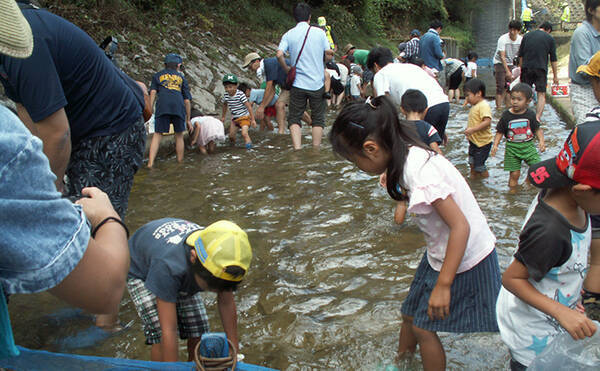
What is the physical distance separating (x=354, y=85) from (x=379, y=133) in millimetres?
11545

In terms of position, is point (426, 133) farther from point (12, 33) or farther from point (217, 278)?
point (12, 33)

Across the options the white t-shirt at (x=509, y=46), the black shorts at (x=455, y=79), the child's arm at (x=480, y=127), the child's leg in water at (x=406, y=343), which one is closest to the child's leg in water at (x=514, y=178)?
the child's arm at (x=480, y=127)

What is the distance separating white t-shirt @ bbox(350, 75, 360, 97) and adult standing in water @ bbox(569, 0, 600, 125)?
944cm

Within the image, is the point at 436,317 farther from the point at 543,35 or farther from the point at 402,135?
the point at 543,35

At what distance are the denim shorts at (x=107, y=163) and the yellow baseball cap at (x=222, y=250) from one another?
0.84 m

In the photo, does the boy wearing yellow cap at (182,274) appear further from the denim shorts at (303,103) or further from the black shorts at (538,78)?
the black shorts at (538,78)

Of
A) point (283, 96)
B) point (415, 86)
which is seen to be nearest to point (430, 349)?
point (415, 86)

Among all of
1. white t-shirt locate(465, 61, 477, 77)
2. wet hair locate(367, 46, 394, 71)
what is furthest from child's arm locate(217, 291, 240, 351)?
white t-shirt locate(465, 61, 477, 77)

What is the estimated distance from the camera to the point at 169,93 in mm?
7203

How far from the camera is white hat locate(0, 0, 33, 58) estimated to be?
0.98 meters

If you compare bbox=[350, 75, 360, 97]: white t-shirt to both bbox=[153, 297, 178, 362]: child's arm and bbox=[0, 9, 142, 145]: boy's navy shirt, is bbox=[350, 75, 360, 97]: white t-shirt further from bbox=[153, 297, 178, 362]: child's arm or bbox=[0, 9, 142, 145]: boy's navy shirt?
bbox=[153, 297, 178, 362]: child's arm

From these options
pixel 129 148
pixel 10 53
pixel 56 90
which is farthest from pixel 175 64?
pixel 10 53

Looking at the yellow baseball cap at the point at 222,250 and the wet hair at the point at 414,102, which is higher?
the wet hair at the point at 414,102

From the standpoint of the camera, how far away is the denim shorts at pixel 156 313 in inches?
98.7
